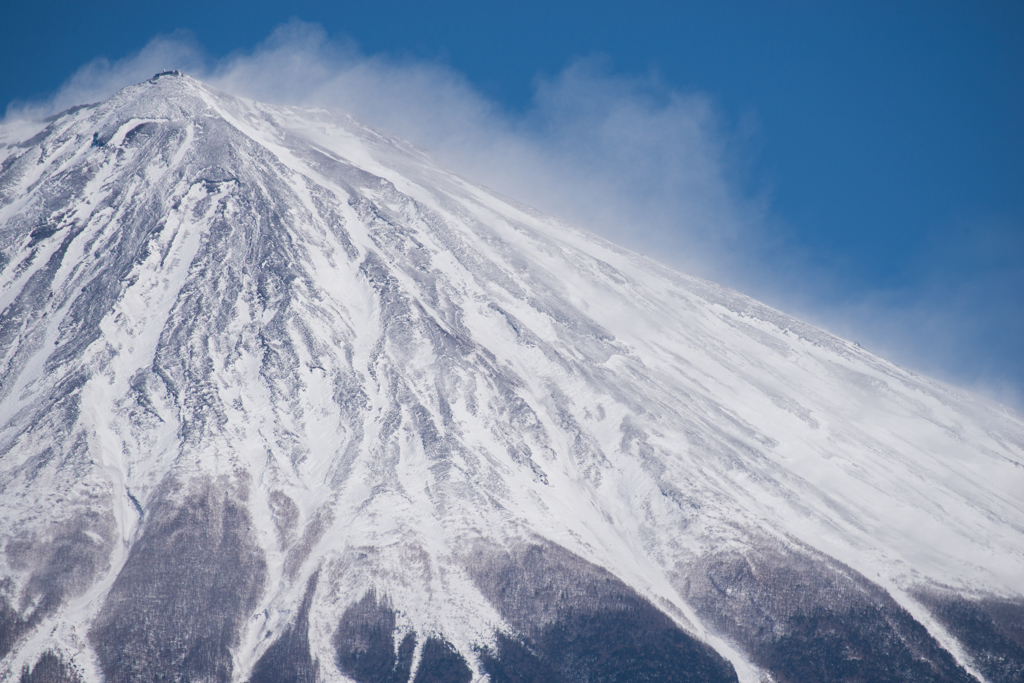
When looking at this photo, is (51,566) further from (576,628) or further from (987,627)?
(987,627)

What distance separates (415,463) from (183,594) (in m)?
38.0

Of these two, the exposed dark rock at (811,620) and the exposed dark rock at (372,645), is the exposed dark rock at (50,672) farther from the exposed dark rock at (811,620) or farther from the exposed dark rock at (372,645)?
the exposed dark rock at (811,620)

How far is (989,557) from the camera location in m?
115

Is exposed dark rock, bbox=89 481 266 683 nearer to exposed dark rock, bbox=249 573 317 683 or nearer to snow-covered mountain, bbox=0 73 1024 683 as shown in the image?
snow-covered mountain, bbox=0 73 1024 683

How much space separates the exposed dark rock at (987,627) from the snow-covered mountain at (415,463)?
38cm

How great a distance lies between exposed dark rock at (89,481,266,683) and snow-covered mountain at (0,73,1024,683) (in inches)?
13.0

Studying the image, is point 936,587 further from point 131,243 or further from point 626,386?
point 131,243

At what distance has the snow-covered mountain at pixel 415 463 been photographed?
9231 cm

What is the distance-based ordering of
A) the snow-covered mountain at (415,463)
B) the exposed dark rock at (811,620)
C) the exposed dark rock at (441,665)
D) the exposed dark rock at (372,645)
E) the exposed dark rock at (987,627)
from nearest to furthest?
1. the exposed dark rock at (441,665)
2. the exposed dark rock at (372,645)
3. the exposed dark rock at (987,627)
4. the exposed dark rock at (811,620)
5. the snow-covered mountain at (415,463)

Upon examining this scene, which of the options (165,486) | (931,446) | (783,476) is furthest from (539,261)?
(165,486)

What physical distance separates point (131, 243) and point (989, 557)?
158 metres

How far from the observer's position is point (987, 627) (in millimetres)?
96625

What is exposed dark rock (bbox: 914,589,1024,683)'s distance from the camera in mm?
91750

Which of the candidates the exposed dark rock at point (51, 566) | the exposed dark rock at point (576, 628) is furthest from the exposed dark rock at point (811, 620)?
the exposed dark rock at point (51, 566)
